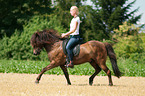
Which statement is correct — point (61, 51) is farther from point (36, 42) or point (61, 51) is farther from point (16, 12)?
point (16, 12)

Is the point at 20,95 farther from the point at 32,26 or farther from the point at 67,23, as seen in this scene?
the point at 67,23

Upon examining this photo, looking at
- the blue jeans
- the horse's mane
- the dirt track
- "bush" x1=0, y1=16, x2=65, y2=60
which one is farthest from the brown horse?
"bush" x1=0, y1=16, x2=65, y2=60

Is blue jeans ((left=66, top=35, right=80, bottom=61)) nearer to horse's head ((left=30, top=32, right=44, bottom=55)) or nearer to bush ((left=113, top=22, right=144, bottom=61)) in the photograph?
horse's head ((left=30, top=32, right=44, bottom=55))

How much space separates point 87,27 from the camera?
125 ft

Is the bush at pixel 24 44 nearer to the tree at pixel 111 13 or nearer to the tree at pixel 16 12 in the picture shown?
the tree at pixel 16 12

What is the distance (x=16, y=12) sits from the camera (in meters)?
36.3

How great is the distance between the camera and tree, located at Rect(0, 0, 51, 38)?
3522cm

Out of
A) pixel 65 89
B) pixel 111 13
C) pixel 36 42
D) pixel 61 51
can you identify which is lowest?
pixel 111 13

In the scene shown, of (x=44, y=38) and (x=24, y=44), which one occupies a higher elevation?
(x=44, y=38)

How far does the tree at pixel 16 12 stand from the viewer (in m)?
35.2

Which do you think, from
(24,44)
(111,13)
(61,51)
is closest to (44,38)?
(61,51)

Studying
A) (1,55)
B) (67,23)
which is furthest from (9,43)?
(67,23)

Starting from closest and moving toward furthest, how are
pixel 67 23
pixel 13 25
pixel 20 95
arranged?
pixel 20 95, pixel 13 25, pixel 67 23

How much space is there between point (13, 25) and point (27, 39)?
28.7ft
